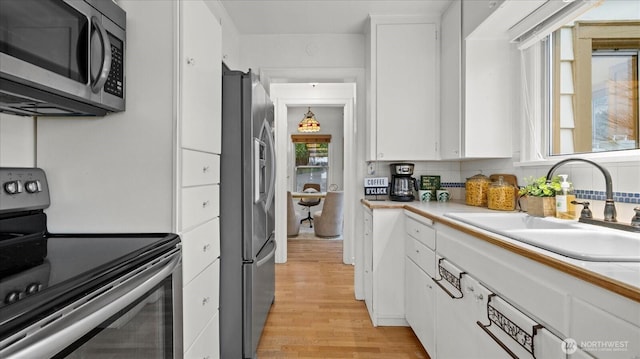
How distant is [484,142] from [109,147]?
2.20m

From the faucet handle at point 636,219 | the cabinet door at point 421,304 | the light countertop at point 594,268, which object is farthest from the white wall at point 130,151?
the faucet handle at point 636,219

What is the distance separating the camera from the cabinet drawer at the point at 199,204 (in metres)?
1.31

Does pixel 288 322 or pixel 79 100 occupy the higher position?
pixel 79 100

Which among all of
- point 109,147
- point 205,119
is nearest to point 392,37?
point 205,119

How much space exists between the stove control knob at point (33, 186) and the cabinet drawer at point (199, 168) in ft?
1.61

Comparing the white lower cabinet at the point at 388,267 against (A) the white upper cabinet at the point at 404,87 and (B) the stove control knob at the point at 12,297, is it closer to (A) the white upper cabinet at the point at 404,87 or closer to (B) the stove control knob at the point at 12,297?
(A) the white upper cabinet at the point at 404,87

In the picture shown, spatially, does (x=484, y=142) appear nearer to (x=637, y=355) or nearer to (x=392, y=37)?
(x=392, y=37)

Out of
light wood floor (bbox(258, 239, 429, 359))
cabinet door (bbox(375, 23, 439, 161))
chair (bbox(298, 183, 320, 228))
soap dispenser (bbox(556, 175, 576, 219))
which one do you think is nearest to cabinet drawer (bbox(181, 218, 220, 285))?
light wood floor (bbox(258, 239, 429, 359))

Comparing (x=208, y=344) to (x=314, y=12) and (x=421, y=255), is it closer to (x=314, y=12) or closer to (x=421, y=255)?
(x=421, y=255)

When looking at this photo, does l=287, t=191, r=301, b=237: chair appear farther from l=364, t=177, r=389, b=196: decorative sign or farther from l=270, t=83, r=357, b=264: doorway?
l=364, t=177, r=389, b=196: decorative sign

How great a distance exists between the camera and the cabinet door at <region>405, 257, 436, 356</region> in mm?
1830

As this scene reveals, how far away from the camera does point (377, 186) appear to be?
9.66 ft

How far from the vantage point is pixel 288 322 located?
8.13 ft

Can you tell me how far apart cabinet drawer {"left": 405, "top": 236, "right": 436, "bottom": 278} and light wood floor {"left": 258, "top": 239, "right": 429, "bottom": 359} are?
1.87 feet
